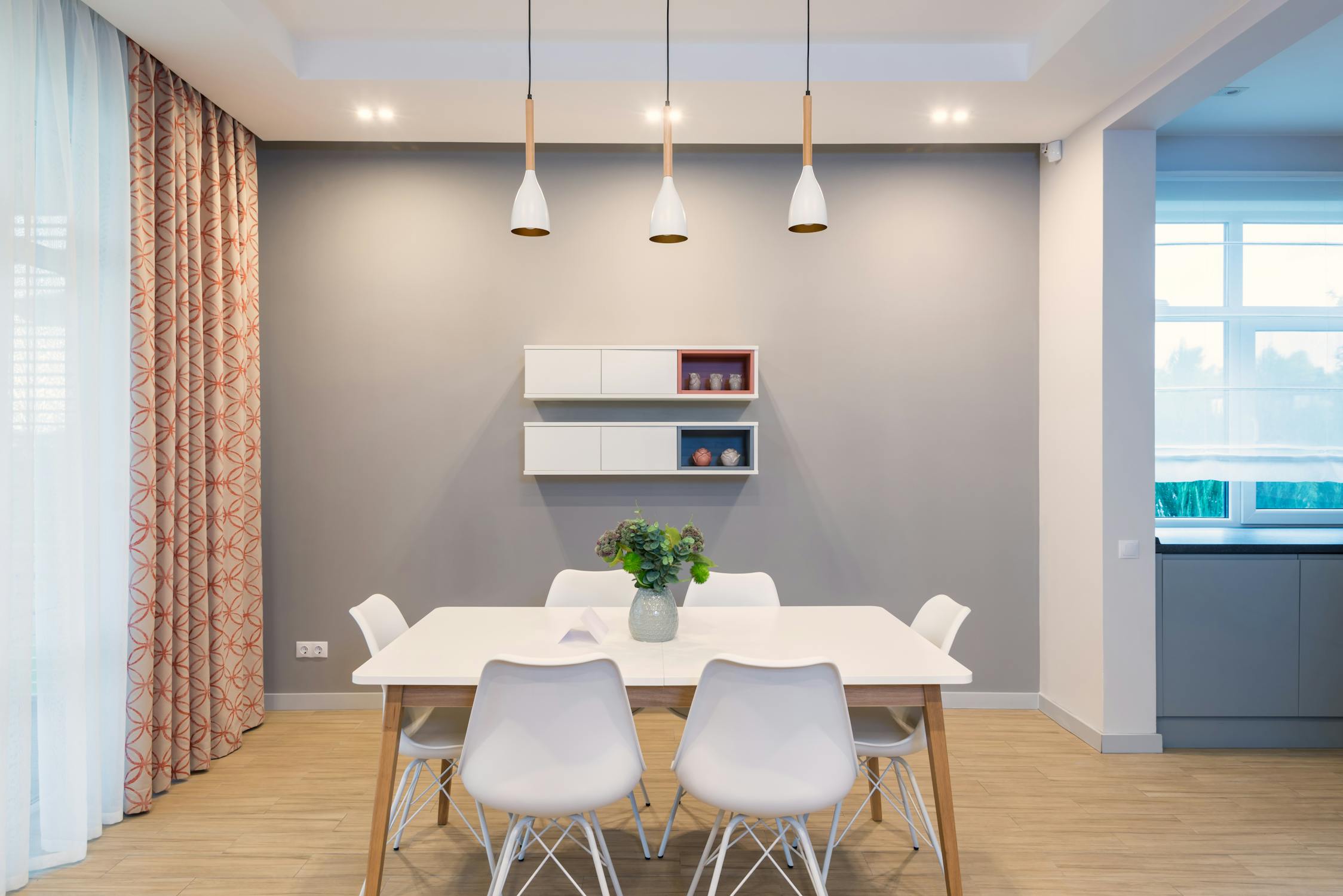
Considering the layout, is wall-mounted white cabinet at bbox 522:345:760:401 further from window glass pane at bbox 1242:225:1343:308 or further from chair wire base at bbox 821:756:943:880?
window glass pane at bbox 1242:225:1343:308

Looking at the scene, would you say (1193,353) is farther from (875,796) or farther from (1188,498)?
(875,796)

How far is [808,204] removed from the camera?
8.02ft

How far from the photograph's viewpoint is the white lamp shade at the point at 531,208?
2475 millimetres

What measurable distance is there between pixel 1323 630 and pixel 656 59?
386 centimetres

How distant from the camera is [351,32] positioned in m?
3.20

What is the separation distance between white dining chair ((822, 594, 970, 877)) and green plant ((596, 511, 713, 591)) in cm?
70

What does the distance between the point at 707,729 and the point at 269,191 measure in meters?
3.60

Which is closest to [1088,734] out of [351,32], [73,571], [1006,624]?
[1006,624]

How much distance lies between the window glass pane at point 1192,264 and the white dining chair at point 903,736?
8.95 ft

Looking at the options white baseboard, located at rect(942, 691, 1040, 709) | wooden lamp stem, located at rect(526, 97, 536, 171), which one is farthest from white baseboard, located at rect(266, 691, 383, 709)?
white baseboard, located at rect(942, 691, 1040, 709)

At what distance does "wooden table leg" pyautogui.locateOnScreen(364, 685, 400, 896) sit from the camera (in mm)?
2119

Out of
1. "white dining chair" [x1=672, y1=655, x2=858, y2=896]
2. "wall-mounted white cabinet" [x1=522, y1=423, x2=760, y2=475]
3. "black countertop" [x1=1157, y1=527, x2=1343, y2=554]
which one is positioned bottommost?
"white dining chair" [x1=672, y1=655, x2=858, y2=896]

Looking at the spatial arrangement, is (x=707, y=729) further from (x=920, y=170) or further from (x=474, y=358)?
(x=920, y=170)

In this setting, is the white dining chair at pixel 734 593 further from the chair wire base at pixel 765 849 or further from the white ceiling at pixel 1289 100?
the white ceiling at pixel 1289 100
